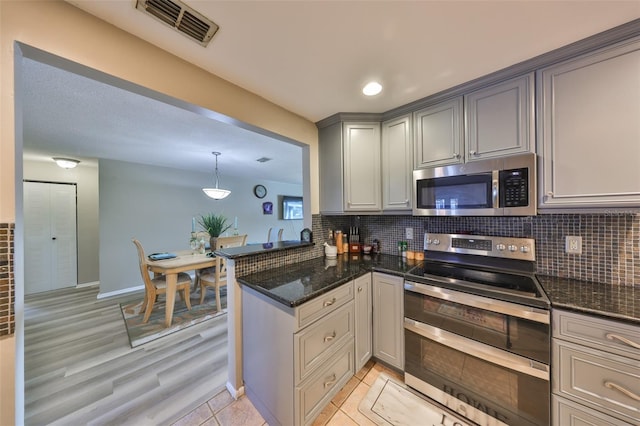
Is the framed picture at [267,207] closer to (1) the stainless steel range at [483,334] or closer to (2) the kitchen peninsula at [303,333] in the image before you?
(2) the kitchen peninsula at [303,333]

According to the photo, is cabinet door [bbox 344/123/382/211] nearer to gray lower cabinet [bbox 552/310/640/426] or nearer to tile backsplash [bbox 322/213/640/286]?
tile backsplash [bbox 322/213/640/286]

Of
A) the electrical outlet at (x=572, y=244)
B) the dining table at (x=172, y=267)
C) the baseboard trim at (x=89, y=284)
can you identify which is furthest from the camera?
the baseboard trim at (x=89, y=284)

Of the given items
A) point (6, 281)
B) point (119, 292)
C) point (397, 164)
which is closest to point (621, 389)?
point (397, 164)

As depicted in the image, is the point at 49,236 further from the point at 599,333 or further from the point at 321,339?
the point at 599,333

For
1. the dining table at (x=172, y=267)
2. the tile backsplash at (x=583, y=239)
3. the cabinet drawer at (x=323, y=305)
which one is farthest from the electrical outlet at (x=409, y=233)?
the dining table at (x=172, y=267)

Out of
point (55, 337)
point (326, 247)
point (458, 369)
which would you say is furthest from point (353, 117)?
point (55, 337)

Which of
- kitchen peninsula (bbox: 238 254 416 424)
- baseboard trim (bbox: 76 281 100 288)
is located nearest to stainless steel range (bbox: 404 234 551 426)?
kitchen peninsula (bbox: 238 254 416 424)

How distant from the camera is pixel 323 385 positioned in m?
1.39

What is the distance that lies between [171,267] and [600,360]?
3598 mm

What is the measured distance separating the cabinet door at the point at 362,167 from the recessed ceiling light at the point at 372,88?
411 millimetres

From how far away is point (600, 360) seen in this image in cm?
101

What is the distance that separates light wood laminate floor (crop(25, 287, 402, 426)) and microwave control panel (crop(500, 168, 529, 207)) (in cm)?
160

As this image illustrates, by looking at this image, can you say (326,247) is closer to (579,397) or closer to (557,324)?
(557,324)

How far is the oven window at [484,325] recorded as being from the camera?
114 centimetres
